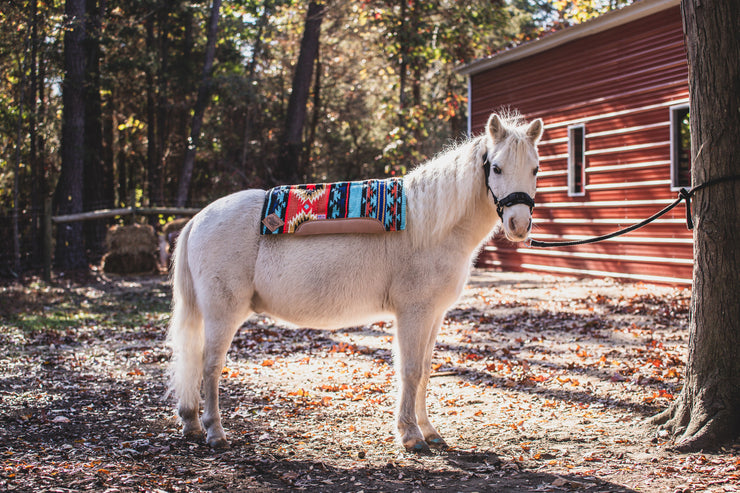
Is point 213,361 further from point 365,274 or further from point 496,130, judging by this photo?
point 496,130

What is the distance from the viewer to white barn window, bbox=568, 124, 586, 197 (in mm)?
15070

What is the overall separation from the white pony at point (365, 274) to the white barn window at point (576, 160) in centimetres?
1134

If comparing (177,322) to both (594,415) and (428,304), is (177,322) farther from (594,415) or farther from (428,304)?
(594,415)

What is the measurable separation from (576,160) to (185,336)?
44.5 ft

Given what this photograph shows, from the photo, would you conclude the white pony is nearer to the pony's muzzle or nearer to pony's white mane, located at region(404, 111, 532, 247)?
pony's white mane, located at region(404, 111, 532, 247)

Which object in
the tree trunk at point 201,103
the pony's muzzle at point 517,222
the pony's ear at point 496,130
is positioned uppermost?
the tree trunk at point 201,103

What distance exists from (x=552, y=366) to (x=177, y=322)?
4233 mm

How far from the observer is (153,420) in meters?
5.00

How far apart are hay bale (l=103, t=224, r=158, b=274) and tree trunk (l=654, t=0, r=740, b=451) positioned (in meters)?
13.7

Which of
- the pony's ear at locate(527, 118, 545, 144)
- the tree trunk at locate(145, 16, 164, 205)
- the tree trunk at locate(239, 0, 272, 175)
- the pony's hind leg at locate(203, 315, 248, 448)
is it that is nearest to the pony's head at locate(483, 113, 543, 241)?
the pony's ear at locate(527, 118, 545, 144)

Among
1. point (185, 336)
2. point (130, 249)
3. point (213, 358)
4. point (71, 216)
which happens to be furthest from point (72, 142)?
point (213, 358)

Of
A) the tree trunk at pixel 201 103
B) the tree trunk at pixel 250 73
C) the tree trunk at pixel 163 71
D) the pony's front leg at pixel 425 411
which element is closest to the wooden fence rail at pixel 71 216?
the tree trunk at pixel 201 103

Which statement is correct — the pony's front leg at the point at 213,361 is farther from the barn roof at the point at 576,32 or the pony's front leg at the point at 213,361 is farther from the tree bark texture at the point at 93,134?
the tree bark texture at the point at 93,134

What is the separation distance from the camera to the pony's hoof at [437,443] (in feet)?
14.3
